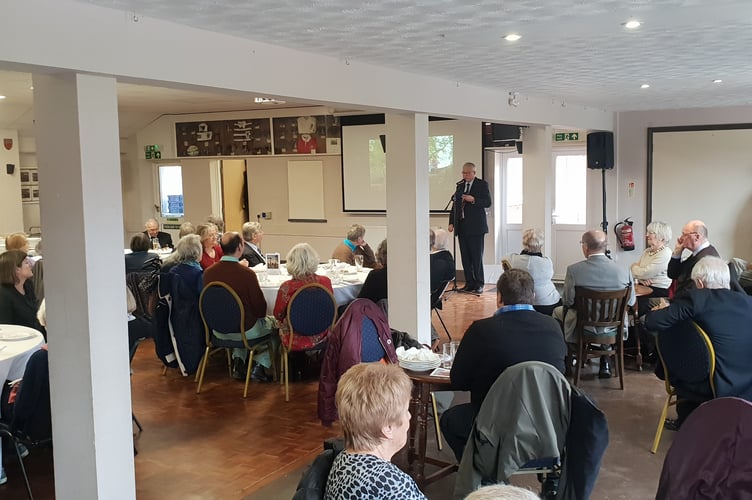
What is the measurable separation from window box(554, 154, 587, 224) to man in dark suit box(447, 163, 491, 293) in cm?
177

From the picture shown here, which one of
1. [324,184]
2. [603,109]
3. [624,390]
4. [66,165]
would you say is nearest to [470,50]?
[66,165]

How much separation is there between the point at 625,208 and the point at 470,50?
6753 millimetres

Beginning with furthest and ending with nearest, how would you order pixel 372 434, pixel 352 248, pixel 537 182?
pixel 537 182
pixel 352 248
pixel 372 434

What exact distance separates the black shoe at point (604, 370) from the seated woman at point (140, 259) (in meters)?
4.24

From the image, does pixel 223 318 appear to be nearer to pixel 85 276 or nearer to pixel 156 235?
pixel 85 276

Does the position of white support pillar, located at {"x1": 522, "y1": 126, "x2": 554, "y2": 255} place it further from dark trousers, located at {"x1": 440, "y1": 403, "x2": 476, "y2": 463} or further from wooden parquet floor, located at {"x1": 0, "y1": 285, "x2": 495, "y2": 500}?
dark trousers, located at {"x1": 440, "y1": 403, "x2": 476, "y2": 463}

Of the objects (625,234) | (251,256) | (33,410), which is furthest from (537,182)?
(33,410)

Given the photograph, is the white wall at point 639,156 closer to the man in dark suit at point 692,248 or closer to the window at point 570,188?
the window at point 570,188

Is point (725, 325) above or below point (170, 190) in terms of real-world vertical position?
below

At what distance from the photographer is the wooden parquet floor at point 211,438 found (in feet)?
14.2

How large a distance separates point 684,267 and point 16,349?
5140 millimetres

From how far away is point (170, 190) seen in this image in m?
14.0

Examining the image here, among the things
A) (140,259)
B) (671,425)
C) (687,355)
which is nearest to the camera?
(687,355)

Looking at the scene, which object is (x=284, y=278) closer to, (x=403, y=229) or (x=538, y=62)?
(x=403, y=229)
